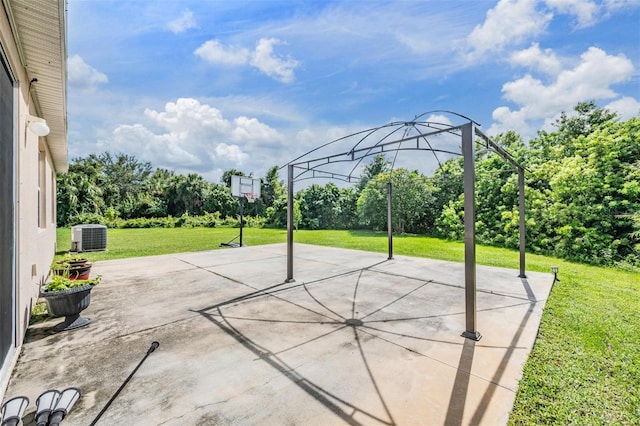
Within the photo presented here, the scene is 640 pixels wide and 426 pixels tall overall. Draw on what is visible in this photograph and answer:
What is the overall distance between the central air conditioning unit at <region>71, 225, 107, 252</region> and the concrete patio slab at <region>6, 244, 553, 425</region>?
509 cm

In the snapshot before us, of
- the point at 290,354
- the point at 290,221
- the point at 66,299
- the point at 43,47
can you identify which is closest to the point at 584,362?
the point at 290,354

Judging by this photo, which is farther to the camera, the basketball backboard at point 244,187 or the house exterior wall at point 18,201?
the basketball backboard at point 244,187

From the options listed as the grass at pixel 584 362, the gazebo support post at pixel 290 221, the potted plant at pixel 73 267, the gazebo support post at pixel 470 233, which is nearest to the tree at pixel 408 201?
the grass at pixel 584 362

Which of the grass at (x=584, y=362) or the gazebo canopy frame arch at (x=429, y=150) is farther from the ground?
the gazebo canopy frame arch at (x=429, y=150)

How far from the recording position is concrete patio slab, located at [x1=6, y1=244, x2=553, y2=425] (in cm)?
190

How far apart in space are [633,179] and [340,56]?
8498 mm

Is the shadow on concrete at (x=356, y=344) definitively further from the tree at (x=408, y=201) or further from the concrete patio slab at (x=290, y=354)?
the tree at (x=408, y=201)

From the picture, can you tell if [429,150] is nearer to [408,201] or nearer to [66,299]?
[66,299]

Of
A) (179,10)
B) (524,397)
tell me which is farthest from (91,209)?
(524,397)

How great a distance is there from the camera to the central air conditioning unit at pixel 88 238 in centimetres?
876

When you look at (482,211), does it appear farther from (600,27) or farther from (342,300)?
(342,300)

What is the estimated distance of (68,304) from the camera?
10.3 ft

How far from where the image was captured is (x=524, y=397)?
2.04 metres

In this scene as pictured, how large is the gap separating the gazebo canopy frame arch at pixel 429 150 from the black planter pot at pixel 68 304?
9.92ft
